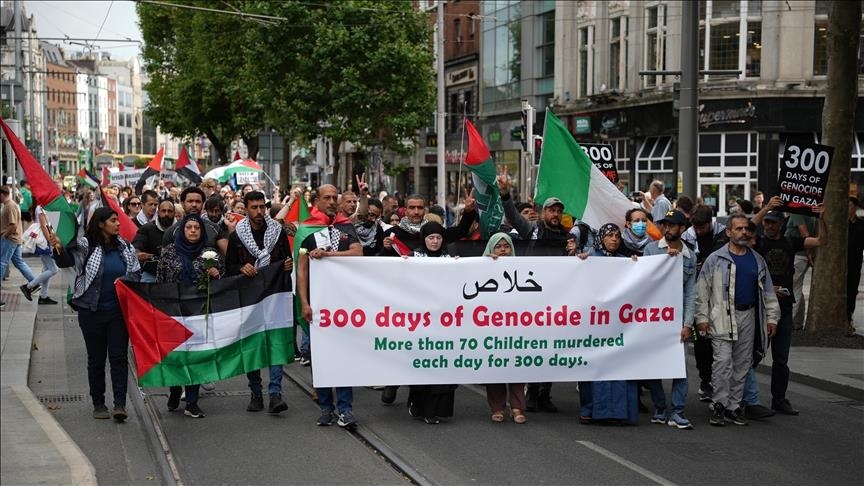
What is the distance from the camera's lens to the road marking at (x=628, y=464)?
751 centimetres

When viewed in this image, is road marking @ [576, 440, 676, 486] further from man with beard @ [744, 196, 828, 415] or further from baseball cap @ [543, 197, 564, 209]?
baseball cap @ [543, 197, 564, 209]

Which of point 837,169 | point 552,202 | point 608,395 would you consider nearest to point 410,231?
point 552,202

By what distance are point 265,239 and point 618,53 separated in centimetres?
3063

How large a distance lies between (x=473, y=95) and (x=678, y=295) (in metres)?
43.0

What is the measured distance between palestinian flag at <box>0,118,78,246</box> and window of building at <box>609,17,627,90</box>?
99.5 feet

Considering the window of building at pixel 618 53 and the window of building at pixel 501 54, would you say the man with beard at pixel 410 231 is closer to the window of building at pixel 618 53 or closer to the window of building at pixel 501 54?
the window of building at pixel 618 53

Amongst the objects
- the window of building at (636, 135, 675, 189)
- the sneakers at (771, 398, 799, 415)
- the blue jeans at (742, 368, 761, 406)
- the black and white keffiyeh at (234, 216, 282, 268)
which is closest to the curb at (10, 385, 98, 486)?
the black and white keffiyeh at (234, 216, 282, 268)

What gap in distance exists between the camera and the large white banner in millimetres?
9289

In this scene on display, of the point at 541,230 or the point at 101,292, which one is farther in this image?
the point at 541,230

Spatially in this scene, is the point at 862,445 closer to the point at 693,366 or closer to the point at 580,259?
the point at 580,259

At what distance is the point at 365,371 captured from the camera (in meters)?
9.28

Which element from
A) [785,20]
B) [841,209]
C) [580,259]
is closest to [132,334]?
[580,259]

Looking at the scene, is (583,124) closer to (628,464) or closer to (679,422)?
(679,422)

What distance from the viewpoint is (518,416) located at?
9.42m
